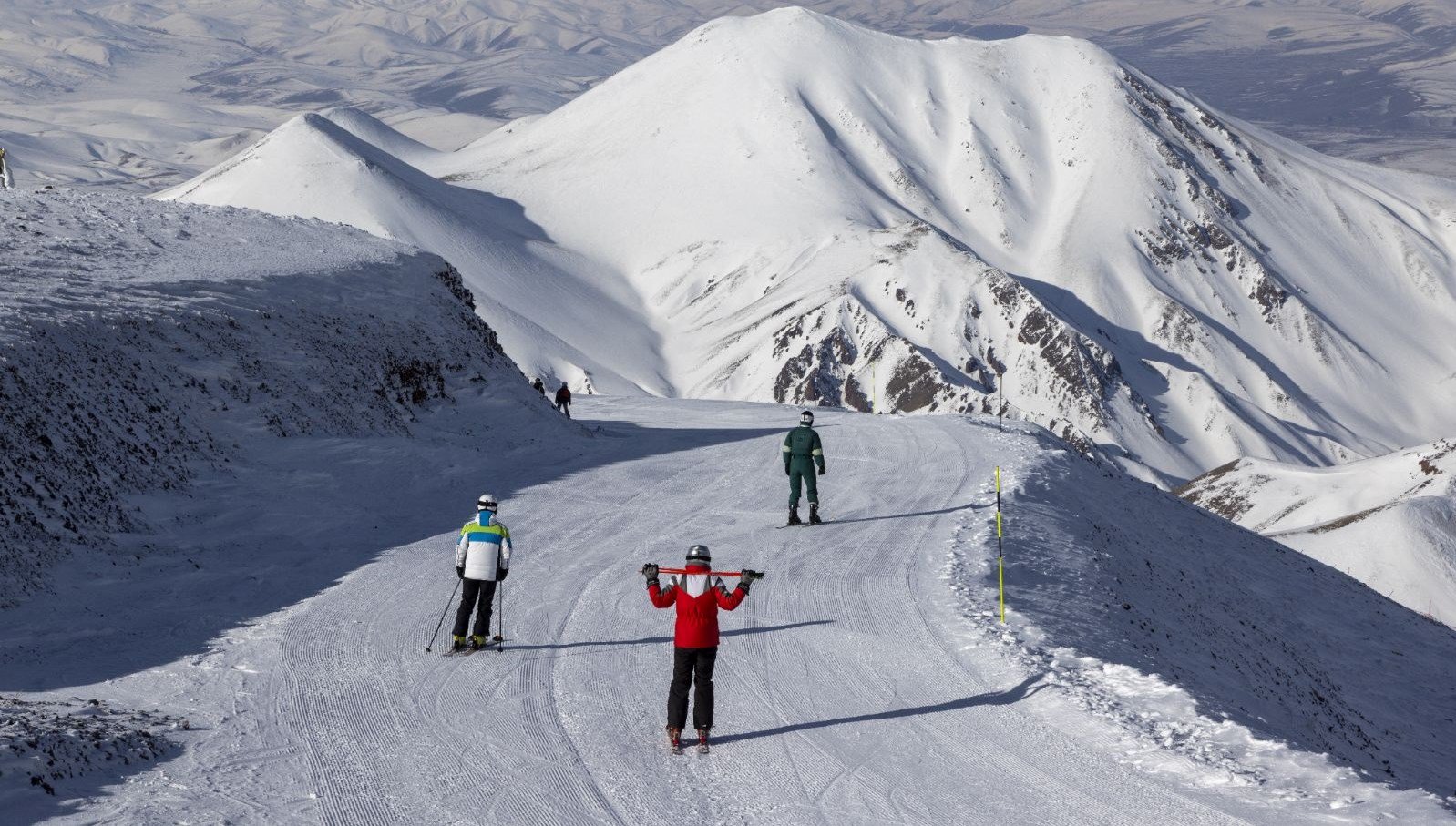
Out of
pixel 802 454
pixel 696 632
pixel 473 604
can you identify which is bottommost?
pixel 473 604

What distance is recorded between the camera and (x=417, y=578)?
19.8m

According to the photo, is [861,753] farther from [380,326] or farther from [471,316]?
[471,316]

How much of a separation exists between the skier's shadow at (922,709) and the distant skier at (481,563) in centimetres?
389

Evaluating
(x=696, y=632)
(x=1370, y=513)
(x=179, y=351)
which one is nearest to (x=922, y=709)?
(x=696, y=632)

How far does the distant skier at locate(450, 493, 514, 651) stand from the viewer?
15.7 m

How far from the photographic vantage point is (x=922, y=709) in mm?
14352

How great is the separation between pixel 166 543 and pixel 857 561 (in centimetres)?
1073

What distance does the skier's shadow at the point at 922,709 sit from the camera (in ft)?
44.2

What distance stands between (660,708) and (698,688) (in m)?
1.37

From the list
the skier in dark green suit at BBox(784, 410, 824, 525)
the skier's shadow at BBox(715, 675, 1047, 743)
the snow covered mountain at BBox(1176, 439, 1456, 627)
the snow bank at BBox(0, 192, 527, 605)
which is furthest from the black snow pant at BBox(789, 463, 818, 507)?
the snow covered mountain at BBox(1176, 439, 1456, 627)

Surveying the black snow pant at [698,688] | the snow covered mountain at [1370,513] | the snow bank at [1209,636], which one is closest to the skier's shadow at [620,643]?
the snow bank at [1209,636]

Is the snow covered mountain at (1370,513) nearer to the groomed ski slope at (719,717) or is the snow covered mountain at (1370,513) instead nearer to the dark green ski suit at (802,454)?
the dark green ski suit at (802,454)

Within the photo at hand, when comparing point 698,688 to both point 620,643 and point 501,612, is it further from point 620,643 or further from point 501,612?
point 501,612

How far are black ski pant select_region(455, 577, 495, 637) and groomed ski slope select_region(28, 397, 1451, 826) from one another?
15.8 inches
